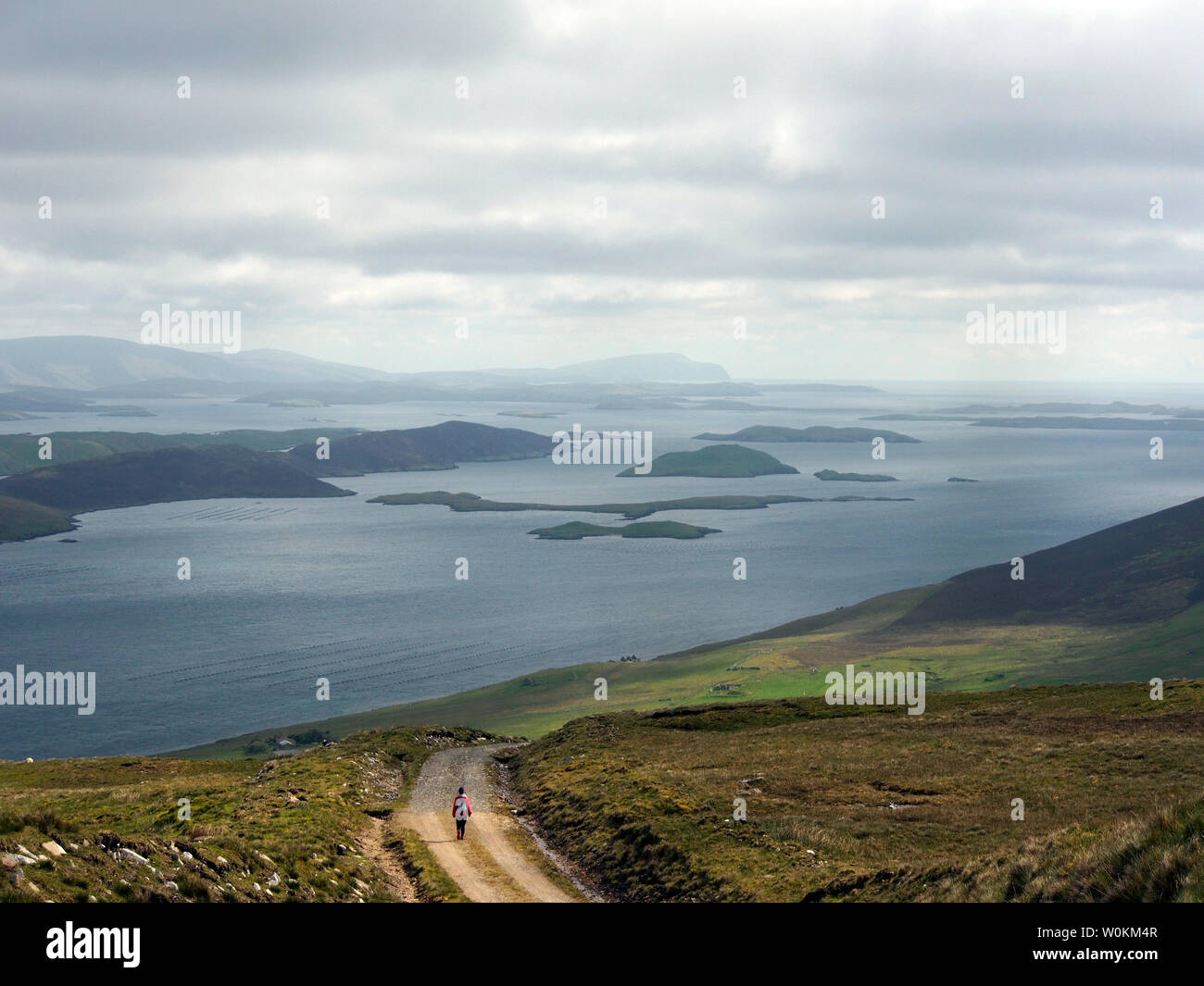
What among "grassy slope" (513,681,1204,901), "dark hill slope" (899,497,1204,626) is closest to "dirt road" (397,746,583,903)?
"grassy slope" (513,681,1204,901)

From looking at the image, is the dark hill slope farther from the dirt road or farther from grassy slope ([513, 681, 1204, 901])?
the dirt road

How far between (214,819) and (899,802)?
24.0 metres

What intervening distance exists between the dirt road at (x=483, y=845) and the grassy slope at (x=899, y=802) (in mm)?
1607

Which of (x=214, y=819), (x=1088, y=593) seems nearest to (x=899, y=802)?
(x=214, y=819)

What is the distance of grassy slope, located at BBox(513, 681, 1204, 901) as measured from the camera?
19.8 meters

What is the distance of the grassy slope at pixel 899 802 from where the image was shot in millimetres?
19781

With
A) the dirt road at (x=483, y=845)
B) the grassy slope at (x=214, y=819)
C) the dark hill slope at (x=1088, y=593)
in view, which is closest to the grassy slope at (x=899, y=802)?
the dirt road at (x=483, y=845)

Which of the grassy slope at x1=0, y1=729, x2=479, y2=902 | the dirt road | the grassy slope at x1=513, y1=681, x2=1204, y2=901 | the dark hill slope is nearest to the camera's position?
the grassy slope at x1=0, y1=729, x2=479, y2=902

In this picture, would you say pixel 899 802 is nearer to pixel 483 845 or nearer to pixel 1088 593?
pixel 483 845

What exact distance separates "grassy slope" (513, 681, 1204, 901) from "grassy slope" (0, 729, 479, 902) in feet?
23.5

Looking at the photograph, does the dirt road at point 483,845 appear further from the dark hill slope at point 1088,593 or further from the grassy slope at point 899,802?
the dark hill slope at point 1088,593

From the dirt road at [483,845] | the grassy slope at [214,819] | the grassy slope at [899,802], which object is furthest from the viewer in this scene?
the dirt road at [483,845]
